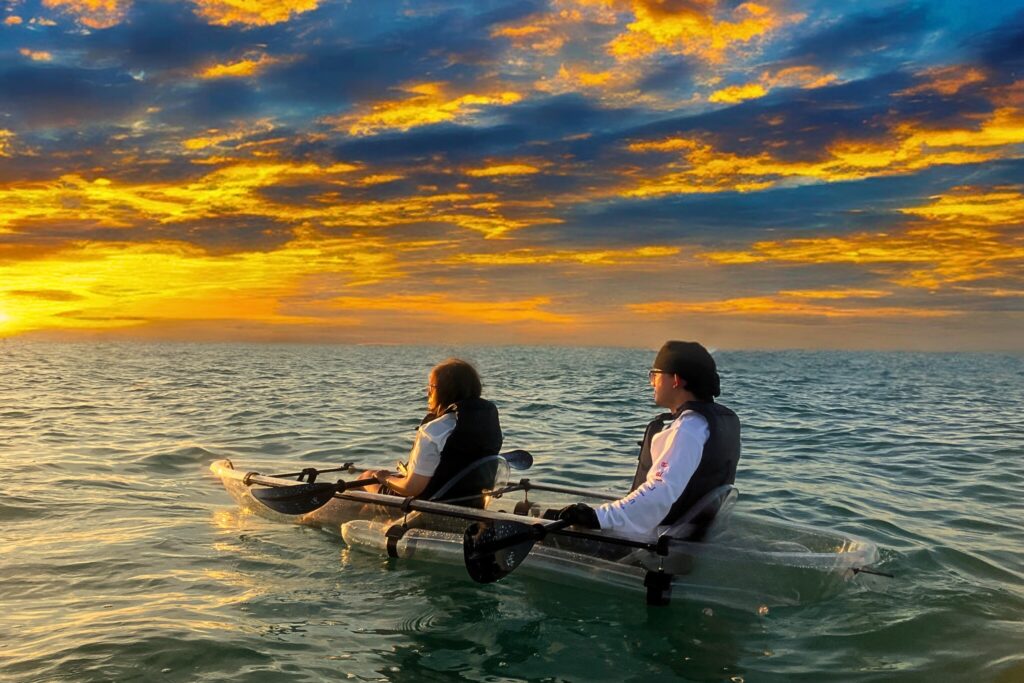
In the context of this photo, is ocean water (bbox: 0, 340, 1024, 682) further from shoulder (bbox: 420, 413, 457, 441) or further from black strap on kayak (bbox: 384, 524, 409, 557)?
shoulder (bbox: 420, 413, 457, 441)

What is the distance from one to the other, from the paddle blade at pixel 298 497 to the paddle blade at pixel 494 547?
8.47 ft

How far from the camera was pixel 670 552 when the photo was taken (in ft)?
21.3

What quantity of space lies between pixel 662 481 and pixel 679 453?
0.25m

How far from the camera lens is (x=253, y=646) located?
5.84 metres

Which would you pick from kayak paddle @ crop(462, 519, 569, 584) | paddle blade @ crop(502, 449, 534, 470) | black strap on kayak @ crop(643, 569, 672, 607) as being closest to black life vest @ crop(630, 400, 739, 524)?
black strap on kayak @ crop(643, 569, 672, 607)

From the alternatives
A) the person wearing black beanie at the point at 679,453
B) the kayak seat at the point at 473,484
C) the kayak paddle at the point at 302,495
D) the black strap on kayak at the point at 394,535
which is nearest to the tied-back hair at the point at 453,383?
the kayak seat at the point at 473,484

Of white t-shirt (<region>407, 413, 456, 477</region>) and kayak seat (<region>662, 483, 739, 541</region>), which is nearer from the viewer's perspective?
kayak seat (<region>662, 483, 739, 541</region>)

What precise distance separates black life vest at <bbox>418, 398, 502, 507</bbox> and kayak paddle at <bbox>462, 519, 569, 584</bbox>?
4.77 ft

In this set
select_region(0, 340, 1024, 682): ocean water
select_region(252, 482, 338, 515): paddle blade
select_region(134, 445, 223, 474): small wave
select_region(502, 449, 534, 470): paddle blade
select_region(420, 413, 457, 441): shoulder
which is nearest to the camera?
select_region(0, 340, 1024, 682): ocean water

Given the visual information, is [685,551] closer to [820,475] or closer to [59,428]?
[820,475]

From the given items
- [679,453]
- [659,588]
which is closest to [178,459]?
[659,588]

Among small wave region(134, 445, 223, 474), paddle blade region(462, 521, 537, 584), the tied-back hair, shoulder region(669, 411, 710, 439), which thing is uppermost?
the tied-back hair

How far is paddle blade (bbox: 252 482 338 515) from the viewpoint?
27.3 ft

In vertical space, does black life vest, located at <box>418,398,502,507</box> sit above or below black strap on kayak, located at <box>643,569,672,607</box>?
above
